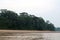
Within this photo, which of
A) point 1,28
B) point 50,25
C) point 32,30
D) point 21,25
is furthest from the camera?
point 50,25

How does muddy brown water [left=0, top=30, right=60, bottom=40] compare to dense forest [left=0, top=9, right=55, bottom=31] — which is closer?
muddy brown water [left=0, top=30, right=60, bottom=40]

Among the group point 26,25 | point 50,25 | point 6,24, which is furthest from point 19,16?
point 50,25

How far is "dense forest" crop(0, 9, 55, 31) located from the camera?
158 ft

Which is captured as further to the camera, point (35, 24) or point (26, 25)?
point (35, 24)

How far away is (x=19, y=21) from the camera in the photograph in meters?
50.8

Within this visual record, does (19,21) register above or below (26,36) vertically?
above

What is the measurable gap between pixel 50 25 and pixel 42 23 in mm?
4365

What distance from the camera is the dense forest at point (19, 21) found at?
1900 inches

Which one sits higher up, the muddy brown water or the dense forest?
the dense forest

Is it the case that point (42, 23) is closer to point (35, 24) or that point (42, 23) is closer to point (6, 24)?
point (35, 24)

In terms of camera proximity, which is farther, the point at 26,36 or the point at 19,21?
the point at 19,21

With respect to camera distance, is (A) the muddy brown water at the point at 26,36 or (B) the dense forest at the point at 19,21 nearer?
(A) the muddy brown water at the point at 26,36

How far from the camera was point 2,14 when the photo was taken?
5162cm

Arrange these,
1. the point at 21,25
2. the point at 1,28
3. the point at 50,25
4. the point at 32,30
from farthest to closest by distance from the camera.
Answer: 1. the point at 50,25
2. the point at 32,30
3. the point at 21,25
4. the point at 1,28
